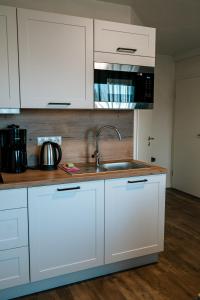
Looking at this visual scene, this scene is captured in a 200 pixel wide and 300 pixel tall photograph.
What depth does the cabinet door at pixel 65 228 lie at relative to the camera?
1907 millimetres

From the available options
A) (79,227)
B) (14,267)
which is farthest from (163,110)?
(14,267)

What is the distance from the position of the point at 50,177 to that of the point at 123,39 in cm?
136

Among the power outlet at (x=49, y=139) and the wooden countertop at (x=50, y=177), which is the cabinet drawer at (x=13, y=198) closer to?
the wooden countertop at (x=50, y=177)

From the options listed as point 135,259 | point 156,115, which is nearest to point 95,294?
point 135,259

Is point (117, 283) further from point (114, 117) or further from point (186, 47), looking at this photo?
point (186, 47)

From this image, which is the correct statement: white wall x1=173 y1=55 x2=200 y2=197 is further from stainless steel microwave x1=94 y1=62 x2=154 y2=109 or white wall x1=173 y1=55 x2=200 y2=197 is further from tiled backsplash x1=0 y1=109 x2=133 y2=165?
stainless steel microwave x1=94 y1=62 x2=154 y2=109

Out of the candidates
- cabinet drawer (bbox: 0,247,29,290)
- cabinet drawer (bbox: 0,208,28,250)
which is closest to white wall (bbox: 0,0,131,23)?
cabinet drawer (bbox: 0,208,28,250)

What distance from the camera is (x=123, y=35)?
2328mm

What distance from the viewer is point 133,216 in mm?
2240

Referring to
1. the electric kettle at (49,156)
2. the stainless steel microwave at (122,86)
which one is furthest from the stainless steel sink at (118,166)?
the stainless steel microwave at (122,86)

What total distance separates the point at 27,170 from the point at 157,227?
1.25 m

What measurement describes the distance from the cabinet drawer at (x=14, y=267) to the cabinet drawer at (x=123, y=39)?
173 cm

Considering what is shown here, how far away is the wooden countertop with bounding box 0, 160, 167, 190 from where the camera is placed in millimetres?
1819

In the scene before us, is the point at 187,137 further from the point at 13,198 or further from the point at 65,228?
the point at 13,198
